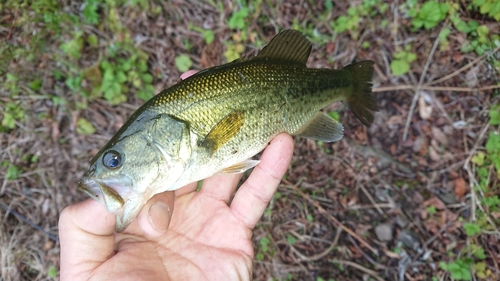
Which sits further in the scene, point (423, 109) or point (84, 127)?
point (84, 127)

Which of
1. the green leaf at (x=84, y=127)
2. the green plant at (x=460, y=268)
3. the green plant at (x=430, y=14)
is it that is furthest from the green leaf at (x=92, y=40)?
the green plant at (x=460, y=268)

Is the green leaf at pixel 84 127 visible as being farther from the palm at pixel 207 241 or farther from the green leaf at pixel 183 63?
the palm at pixel 207 241

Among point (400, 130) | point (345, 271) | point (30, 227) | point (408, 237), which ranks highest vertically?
point (400, 130)

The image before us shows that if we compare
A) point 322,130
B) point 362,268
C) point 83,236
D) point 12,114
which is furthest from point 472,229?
point 12,114

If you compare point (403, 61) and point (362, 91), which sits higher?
point (362, 91)

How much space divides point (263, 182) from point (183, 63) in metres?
2.13

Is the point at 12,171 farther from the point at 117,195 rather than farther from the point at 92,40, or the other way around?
the point at 117,195

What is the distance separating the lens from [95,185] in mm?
2154

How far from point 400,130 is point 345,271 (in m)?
1.63

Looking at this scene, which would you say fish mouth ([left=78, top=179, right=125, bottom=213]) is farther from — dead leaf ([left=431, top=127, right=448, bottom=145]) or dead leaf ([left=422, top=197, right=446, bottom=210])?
dead leaf ([left=431, top=127, right=448, bottom=145])

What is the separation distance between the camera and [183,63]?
4176 mm

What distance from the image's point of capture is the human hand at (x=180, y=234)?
2225 mm

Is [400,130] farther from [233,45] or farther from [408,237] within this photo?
[233,45]

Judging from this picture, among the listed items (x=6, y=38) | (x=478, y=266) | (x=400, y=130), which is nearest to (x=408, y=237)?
(x=478, y=266)
